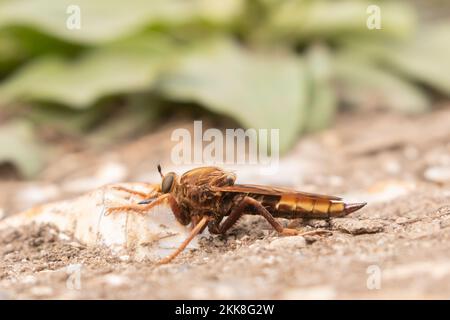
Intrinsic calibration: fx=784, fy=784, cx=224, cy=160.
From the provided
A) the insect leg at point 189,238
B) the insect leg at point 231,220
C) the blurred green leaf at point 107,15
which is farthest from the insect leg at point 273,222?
the blurred green leaf at point 107,15

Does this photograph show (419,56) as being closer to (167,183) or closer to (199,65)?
(199,65)

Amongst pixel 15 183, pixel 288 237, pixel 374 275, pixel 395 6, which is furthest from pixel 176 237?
pixel 395 6

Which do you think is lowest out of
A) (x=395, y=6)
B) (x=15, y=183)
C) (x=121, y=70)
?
(x=15, y=183)

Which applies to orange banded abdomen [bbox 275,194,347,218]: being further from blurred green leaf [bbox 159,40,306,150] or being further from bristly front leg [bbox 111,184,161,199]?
blurred green leaf [bbox 159,40,306,150]

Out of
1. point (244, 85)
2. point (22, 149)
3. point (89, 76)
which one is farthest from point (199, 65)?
point (22, 149)

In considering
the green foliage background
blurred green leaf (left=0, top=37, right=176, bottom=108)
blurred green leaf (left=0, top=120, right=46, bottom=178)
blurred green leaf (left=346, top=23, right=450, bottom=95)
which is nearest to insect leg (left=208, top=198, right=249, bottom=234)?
the green foliage background

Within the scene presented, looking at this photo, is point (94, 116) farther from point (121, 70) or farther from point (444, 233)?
point (444, 233)

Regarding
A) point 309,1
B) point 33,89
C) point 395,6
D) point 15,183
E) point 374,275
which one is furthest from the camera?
point 395,6

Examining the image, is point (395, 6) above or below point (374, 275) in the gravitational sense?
above
